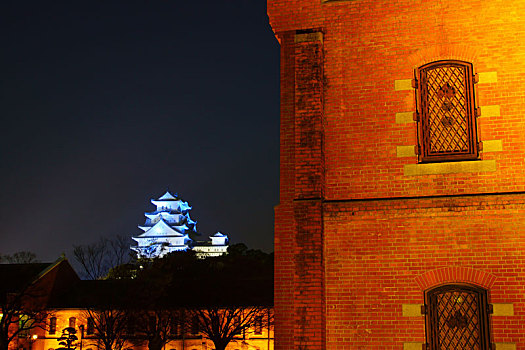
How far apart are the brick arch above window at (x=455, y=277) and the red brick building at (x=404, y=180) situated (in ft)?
0.07

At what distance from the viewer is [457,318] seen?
10.1 meters

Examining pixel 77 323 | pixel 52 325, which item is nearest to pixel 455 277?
pixel 77 323

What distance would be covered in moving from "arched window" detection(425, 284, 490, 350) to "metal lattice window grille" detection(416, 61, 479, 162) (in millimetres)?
2307

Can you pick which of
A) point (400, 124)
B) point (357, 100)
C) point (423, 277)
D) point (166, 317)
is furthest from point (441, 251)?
point (166, 317)

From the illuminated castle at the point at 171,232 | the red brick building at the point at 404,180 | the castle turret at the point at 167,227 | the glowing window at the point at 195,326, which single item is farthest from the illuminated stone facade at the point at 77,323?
the castle turret at the point at 167,227

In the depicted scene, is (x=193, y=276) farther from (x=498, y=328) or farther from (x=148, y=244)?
(x=148, y=244)

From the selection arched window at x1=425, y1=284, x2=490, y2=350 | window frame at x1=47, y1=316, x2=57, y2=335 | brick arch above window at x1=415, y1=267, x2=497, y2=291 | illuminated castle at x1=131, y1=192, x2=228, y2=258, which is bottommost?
window frame at x1=47, y1=316, x2=57, y2=335

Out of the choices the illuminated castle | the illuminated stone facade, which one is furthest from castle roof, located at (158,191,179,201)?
the illuminated stone facade

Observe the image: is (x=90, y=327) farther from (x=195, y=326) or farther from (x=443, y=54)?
(x=443, y=54)

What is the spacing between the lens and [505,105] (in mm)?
10578

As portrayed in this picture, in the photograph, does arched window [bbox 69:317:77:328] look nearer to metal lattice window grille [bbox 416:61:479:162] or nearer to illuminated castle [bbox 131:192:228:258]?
metal lattice window grille [bbox 416:61:479:162]

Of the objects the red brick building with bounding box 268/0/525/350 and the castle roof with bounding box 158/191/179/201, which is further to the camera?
the castle roof with bounding box 158/191/179/201

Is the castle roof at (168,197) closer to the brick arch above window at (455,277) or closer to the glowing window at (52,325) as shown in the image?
the glowing window at (52,325)

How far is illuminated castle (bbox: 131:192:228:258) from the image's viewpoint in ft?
401
